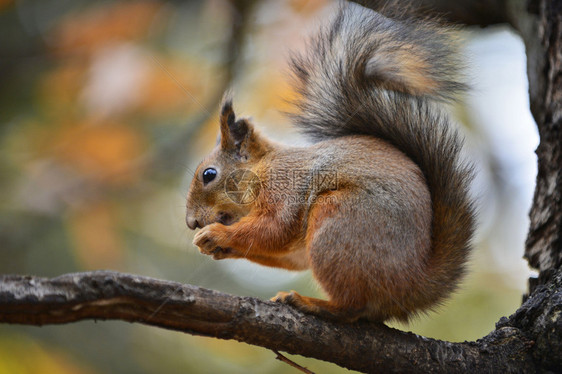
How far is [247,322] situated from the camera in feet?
4.79

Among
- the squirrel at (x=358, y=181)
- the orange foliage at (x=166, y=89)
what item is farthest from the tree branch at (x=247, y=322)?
the orange foliage at (x=166, y=89)

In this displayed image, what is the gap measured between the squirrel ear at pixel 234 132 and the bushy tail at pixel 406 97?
316 mm

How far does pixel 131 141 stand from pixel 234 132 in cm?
118

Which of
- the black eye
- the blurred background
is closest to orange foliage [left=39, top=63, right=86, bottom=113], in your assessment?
the blurred background

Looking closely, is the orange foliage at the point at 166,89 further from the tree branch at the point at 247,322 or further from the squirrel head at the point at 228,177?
the tree branch at the point at 247,322

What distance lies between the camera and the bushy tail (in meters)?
1.97

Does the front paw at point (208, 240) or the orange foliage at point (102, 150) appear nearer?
the front paw at point (208, 240)

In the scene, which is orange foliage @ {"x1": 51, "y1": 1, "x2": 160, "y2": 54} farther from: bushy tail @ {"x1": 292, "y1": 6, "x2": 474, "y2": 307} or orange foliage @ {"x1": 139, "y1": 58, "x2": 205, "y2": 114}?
bushy tail @ {"x1": 292, "y1": 6, "x2": 474, "y2": 307}

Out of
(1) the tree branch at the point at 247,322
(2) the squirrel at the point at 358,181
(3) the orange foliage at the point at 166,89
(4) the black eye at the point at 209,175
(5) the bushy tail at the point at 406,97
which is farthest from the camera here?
(3) the orange foliage at the point at 166,89

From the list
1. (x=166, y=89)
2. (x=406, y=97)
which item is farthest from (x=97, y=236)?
(x=406, y=97)

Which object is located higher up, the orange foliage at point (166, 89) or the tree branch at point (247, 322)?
the orange foliage at point (166, 89)

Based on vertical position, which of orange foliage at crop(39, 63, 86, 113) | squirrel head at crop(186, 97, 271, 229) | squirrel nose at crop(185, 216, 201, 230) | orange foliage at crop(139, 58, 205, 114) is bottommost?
squirrel nose at crop(185, 216, 201, 230)

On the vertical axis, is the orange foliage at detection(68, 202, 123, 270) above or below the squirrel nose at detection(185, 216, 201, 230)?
above

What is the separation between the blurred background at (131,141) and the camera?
280cm
